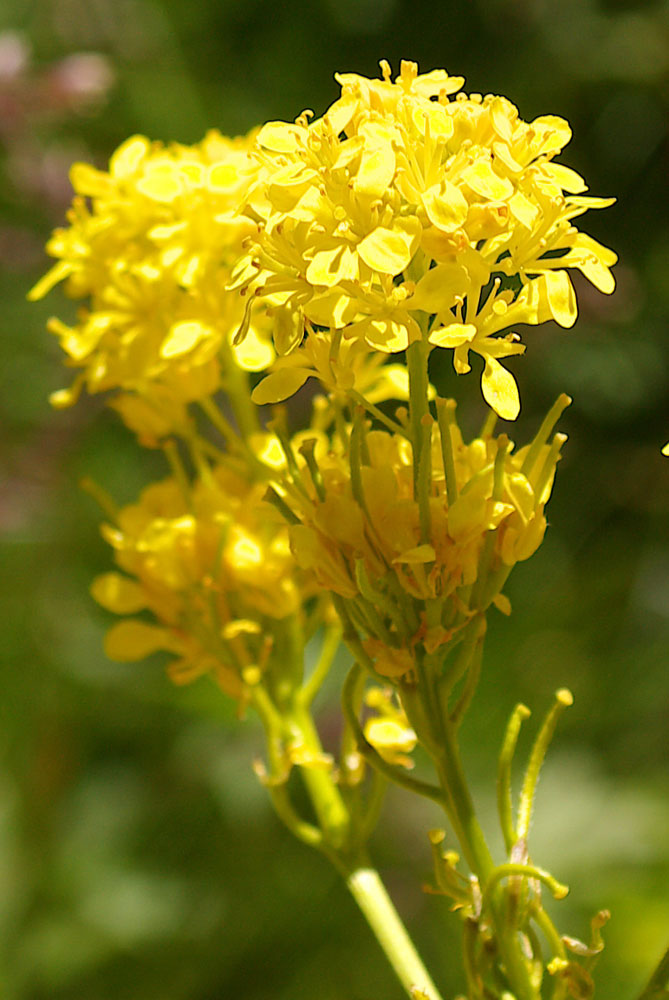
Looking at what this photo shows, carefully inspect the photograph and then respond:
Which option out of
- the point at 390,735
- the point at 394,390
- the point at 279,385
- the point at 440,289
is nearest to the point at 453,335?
the point at 440,289

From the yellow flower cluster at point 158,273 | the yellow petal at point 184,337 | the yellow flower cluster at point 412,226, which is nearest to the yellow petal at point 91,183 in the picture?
the yellow flower cluster at point 158,273

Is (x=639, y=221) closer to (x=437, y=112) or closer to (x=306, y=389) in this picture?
(x=306, y=389)

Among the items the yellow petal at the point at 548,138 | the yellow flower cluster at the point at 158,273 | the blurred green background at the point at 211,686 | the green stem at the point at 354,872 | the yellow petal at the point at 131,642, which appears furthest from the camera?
the blurred green background at the point at 211,686

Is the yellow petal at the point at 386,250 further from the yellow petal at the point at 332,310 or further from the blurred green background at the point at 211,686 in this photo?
the blurred green background at the point at 211,686

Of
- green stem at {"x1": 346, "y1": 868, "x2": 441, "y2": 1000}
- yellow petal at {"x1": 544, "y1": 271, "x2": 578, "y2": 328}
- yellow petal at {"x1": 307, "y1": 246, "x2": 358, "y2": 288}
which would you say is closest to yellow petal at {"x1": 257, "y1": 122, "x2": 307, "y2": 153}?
yellow petal at {"x1": 307, "y1": 246, "x2": 358, "y2": 288}

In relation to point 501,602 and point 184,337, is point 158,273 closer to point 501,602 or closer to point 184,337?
point 184,337

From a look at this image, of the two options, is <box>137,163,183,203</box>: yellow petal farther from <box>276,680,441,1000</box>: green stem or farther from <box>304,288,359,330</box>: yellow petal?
<box>276,680,441,1000</box>: green stem
